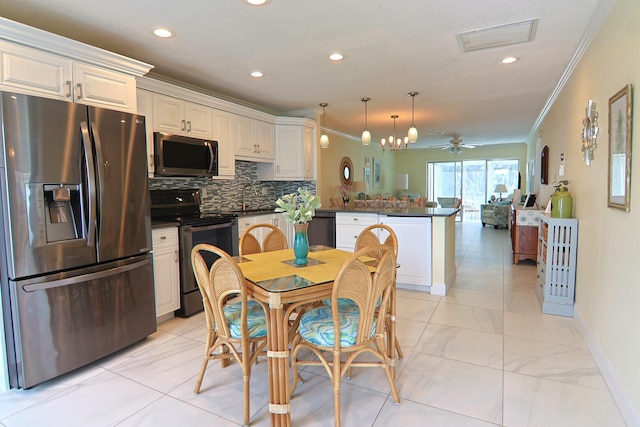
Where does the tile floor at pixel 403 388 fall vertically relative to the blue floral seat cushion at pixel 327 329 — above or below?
below

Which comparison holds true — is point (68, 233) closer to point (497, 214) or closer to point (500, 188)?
point (497, 214)

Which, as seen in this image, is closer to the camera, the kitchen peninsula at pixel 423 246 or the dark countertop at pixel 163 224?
the dark countertop at pixel 163 224

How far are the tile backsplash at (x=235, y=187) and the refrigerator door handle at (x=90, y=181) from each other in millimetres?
1345

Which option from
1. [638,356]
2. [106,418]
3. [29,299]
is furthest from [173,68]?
[638,356]

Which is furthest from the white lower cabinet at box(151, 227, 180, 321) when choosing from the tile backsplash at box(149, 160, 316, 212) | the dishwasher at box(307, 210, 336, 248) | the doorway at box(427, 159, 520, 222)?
the doorway at box(427, 159, 520, 222)

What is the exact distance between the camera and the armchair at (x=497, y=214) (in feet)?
30.9

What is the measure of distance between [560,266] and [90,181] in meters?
3.94

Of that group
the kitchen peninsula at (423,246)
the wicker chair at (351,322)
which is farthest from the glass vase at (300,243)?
the kitchen peninsula at (423,246)

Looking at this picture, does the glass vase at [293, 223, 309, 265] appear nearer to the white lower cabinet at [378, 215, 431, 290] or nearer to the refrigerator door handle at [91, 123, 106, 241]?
the refrigerator door handle at [91, 123, 106, 241]

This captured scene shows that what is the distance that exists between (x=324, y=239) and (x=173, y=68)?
269cm

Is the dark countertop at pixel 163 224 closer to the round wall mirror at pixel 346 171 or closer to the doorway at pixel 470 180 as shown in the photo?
the round wall mirror at pixel 346 171

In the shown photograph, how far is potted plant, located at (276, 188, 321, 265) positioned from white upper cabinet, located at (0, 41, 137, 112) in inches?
62.5

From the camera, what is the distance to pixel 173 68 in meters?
3.49

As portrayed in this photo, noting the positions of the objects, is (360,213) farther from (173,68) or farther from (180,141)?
(173,68)
